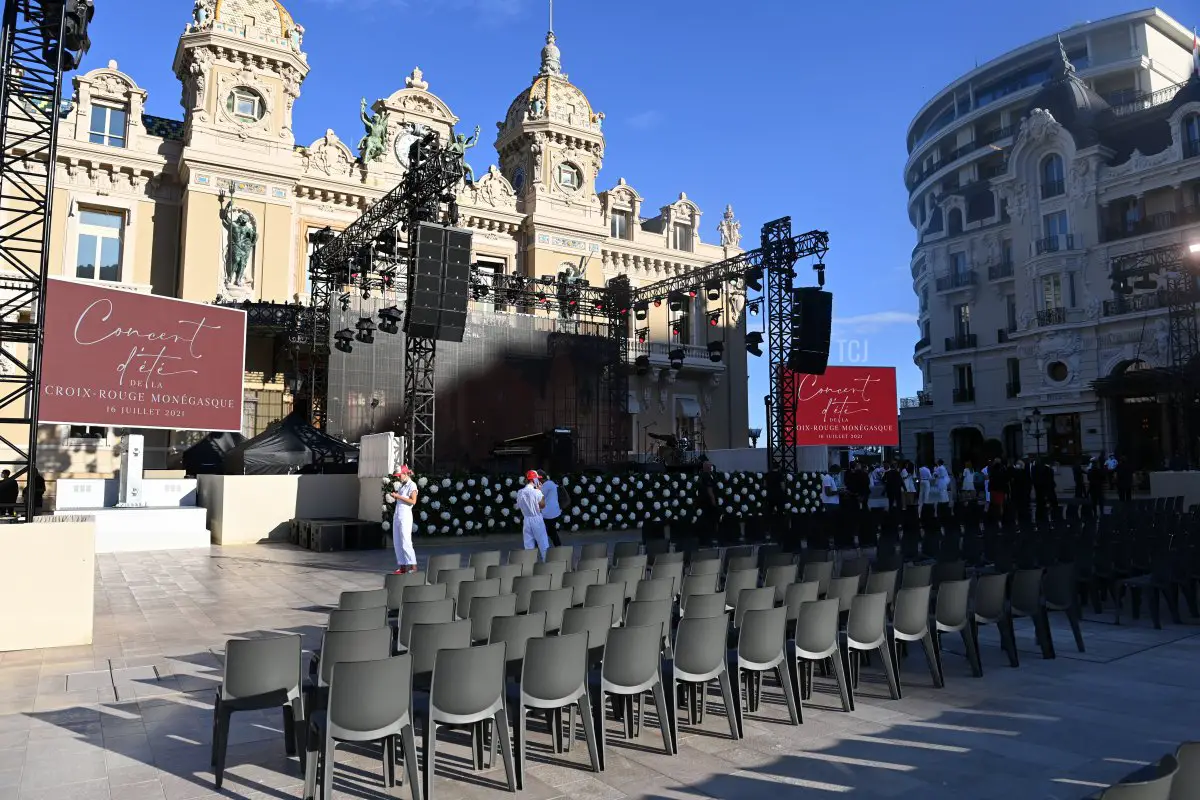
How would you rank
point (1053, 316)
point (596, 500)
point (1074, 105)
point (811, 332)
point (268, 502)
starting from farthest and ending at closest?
point (1074, 105) → point (1053, 316) → point (811, 332) → point (596, 500) → point (268, 502)

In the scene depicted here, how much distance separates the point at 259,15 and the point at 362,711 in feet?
93.7

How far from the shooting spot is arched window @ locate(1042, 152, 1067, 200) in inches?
1494

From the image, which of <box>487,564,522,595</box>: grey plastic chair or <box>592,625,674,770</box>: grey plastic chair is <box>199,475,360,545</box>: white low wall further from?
<box>592,625,674,770</box>: grey plastic chair

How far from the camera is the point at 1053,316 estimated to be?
119 feet

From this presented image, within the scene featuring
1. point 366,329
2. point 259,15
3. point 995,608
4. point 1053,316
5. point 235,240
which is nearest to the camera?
point 995,608

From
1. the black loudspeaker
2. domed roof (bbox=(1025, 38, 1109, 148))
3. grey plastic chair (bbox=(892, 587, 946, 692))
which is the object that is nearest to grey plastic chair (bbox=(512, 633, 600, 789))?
grey plastic chair (bbox=(892, 587, 946, 692))

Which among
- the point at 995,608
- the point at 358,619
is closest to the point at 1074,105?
the point at 995,608

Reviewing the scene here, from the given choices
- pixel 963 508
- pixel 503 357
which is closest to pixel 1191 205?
pixel 963 508

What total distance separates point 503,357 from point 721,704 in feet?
68.9

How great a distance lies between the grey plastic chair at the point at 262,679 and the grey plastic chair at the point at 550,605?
1767 mm

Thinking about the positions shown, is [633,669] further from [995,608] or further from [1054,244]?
[1054,244]

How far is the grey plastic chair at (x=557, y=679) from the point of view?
13.9 feet

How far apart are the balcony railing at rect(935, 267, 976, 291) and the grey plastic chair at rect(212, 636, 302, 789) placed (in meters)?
45.6

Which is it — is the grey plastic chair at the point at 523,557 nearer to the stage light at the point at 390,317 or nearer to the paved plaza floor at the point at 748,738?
the paved plaza floor at the point at 748,738
